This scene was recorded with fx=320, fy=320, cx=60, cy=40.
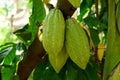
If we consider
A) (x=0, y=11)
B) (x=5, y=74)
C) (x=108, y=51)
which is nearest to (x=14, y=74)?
(x=5, y=74)

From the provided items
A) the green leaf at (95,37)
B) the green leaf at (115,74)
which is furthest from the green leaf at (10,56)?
the green leaf at (115,74)

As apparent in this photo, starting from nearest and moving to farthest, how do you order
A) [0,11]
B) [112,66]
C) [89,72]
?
[112,66] → [89,72] → [0,11]

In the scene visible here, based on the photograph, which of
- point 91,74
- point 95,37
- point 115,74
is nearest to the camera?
point 115,74

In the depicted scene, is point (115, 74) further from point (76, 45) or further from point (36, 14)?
point (36, 14)

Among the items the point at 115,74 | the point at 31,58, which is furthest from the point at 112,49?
the point at 31,58

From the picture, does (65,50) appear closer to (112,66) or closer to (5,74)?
(112,66)
